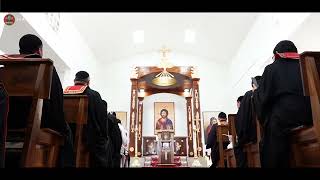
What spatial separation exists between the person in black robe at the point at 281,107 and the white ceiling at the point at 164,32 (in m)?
7.03

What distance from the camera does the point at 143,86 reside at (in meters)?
10.9

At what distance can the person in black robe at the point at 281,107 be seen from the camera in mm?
2477

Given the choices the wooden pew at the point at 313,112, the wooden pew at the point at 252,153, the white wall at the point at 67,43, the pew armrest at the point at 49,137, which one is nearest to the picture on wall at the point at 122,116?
the white wall at the point at 67,43

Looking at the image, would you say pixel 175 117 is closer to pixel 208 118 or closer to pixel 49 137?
pixel 208 118

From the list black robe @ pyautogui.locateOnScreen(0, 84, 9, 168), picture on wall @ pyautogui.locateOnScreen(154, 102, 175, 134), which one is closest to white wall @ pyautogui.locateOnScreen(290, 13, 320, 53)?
black robe @ pyautogui.locateOnScreen(0, 84, 9, 168)

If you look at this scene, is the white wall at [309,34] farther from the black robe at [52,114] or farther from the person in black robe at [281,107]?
the black robe at [52,114]

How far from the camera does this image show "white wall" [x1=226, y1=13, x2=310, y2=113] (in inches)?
267

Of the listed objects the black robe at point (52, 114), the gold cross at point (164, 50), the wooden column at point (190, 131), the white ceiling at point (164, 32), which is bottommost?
the black robe at point (52, 114)

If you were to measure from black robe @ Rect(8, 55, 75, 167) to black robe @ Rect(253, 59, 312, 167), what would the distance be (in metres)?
1.78

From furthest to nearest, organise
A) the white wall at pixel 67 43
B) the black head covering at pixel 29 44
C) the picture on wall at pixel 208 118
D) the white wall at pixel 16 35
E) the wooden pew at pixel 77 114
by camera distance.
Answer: the picture on wall at pixel 208 118 → the white wall at pixel 67 43 → the white wall at pixel 16 35 → the wooden pew at pixel 77 114 → the black head covering at pixel 29 44

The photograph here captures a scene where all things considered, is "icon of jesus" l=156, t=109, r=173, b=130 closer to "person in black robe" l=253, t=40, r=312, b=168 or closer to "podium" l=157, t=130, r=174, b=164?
"podium" l=157, t=130, r=174, b=164

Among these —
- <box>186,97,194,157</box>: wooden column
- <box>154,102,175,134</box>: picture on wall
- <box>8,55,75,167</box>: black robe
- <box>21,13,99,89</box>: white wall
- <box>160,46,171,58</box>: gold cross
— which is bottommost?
<box>8,55,75,167</box>: black robe

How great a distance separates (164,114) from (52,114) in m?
10.6
